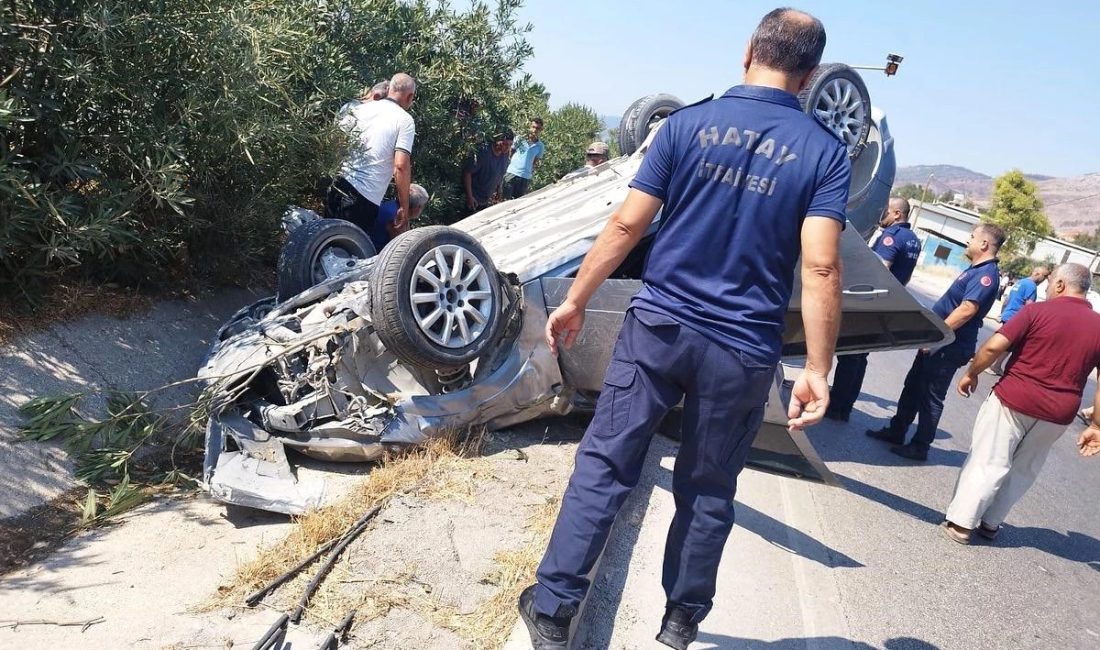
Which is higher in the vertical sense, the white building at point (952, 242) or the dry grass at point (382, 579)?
the white building at point (952, 242)

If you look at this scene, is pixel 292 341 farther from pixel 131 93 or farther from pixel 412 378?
pixel 131 93

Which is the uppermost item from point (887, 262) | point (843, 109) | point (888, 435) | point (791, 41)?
point (843, 109)

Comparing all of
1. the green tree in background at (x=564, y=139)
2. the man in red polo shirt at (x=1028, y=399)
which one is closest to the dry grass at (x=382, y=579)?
the man in red polo shirt at (x=1028, y=399)

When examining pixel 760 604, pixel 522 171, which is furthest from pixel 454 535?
pixel 522 171

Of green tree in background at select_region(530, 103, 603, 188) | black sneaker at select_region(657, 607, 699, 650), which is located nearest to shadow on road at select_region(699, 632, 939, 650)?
black sneaker at select_region(657, 607, 699, 650)

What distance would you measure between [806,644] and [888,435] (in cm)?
373

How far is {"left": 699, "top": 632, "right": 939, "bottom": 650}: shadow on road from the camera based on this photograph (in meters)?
3.16

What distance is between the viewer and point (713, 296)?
256 centimetres

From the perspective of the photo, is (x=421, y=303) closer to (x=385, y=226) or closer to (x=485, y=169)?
(x=385, y=226)

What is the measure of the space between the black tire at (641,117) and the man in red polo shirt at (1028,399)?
11.3ft

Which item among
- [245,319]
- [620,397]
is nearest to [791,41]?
[620,397]

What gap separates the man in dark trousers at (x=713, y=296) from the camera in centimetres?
250

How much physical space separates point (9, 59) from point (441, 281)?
2263mm

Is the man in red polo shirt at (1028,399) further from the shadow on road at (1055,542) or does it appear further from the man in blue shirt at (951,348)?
the man in blue shirt at (951,348)
